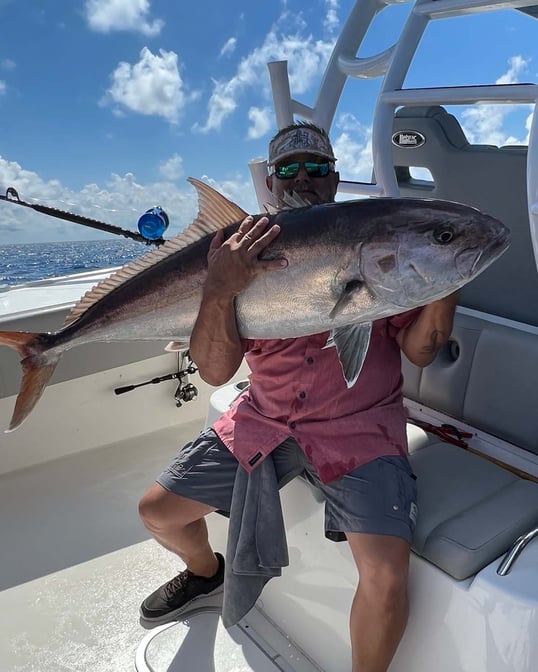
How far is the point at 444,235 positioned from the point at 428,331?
0.57 m

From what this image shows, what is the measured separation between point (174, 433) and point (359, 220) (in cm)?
272

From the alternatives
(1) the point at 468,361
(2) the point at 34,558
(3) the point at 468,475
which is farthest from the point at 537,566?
(2) the point at 34,558

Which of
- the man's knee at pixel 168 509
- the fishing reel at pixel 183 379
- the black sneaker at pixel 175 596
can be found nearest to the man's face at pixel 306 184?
the man's knee at pixel 168 509

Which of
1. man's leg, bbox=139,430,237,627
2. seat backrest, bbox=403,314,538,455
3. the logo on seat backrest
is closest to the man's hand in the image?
man's leg, bbox=139,430,237,627

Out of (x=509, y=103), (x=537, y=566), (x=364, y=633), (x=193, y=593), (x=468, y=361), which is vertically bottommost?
(x=193, y=593)

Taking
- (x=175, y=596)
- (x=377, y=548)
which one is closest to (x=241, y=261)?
(x=377, y=548)

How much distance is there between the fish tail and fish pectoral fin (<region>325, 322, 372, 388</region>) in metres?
0.92

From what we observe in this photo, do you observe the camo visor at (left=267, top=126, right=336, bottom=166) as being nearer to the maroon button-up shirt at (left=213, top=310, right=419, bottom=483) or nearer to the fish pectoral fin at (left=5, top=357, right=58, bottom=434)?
the maroon button-up shirt at (left=213, top=310, right=419, bottom=483)

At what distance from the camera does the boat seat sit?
5.44 ft

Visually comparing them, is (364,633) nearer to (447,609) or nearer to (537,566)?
(447,609)

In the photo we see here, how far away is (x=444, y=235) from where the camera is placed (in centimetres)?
132

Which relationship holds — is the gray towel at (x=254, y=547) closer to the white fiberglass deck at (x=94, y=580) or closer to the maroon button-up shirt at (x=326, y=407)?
the maroon button-up shirt at (x=326, y=407)

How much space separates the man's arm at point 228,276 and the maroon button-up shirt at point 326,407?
0.29 meters

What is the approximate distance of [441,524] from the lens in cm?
171
